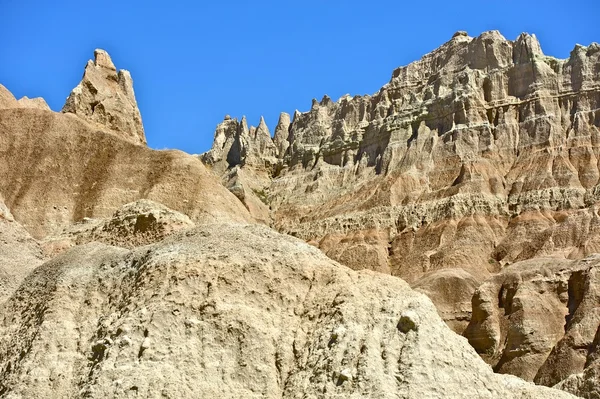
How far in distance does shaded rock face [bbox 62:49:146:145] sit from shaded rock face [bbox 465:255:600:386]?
24055 mm

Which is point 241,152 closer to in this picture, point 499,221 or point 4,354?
point 499,221

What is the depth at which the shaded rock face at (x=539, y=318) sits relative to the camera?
176 feet

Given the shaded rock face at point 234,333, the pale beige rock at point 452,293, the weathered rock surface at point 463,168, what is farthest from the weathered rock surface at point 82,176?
the shaded rock face at point 234,333

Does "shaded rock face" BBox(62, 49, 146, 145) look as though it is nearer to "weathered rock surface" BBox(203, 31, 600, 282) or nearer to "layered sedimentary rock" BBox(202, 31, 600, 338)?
"layered sedimentary rock" BBox(202, 31, 600, 338)

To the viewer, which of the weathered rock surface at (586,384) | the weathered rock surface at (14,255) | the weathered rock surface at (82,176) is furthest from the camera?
the weathered rock surface at (82,176)

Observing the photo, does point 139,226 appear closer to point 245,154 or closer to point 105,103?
point 105,103

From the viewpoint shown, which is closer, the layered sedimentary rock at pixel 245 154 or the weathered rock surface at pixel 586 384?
the weathered rock surface at pixel 586 384

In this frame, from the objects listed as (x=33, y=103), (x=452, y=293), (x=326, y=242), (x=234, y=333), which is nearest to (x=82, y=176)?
(x=33, y=103)

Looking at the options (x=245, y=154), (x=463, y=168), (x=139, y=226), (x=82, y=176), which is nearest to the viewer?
(x=139, y=226)

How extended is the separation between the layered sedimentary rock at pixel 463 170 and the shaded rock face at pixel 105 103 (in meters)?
23.9

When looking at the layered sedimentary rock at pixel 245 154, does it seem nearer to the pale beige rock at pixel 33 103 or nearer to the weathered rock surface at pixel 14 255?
the pale beige rock at pixel 33 103

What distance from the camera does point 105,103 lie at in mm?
62312

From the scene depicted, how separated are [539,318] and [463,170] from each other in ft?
99.6

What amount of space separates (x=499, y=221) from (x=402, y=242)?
8.14 m
